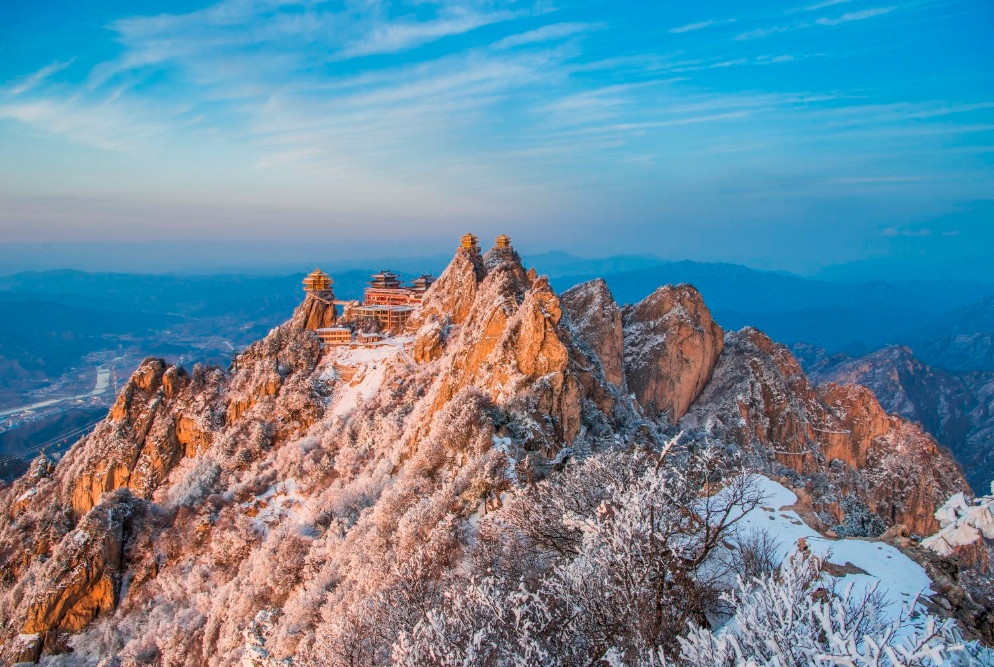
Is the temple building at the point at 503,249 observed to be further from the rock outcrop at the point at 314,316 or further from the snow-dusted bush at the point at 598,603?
the snow-dusted bush at the point at 598,603

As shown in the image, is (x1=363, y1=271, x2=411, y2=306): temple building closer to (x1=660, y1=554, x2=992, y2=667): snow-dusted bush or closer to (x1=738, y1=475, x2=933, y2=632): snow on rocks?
(x1=738, y1=475, x2=933, y2=632): snow on rocks

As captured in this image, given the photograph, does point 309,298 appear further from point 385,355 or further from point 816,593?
point 816,593

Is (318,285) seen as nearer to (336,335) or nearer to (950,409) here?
(336,335)

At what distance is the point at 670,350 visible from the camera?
61.8 meters

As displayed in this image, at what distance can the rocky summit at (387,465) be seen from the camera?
22.7 m

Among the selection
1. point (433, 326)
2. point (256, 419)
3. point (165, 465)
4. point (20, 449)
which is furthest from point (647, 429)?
point (20, 449)

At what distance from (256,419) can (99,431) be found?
783 inches

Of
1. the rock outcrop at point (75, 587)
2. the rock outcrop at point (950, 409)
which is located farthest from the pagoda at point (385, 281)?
the rock outcrop at point (950, 409)

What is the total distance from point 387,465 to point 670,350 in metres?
35.6

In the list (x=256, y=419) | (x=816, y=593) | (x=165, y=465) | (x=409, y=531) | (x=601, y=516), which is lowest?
(x=165, y=465)

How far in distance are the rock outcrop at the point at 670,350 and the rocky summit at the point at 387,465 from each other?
0.25m

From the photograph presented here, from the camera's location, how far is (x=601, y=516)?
1348cm

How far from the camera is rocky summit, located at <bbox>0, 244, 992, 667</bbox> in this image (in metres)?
22.7

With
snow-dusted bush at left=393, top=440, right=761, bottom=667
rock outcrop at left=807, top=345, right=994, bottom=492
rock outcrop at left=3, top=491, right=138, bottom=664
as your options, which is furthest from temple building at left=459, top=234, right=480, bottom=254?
rock outcrop at left=807, top=345, right=994, bottom=492
